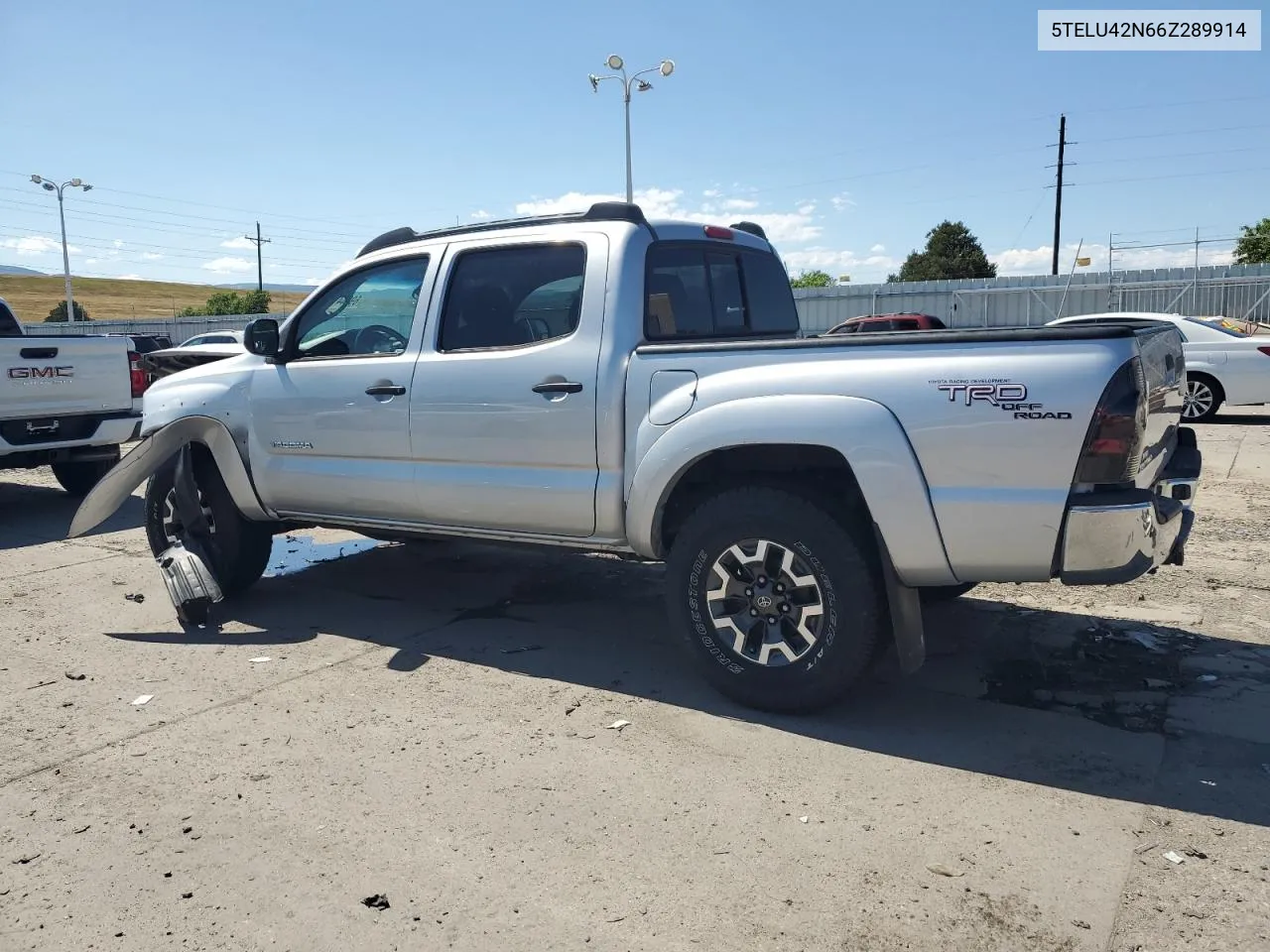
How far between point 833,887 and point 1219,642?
3013 millimetres

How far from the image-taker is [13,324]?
1015 cm

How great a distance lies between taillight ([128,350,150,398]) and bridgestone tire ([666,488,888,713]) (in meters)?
7.45

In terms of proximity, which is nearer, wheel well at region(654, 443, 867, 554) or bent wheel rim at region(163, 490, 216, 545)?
wheel well at region(654, 443, 867, 554)

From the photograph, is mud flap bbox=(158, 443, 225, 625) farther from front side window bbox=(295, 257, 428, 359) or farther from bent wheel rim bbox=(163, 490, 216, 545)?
front side window bbox=(295, 257, 428, 359)

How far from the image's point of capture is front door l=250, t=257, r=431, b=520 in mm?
5133

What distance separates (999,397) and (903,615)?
0.91 m

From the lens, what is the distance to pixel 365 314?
5.47 meters

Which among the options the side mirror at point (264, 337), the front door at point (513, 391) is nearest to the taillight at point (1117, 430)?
the front door at point (513, 391)

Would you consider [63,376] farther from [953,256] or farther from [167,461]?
[953,256]

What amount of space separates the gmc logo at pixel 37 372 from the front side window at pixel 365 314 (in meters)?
4.41

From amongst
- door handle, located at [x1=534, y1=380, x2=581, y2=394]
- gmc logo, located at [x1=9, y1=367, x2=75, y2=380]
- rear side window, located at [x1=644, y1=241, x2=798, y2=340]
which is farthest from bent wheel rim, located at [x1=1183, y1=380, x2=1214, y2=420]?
gmc logo, located at [x1=9, y1=367, x2=75, y2=380]

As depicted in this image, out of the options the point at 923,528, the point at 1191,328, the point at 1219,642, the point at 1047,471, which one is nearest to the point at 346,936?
the point at 923,528

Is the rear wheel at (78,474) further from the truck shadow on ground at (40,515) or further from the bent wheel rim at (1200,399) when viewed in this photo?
the bent wheel rim at (1200,399)

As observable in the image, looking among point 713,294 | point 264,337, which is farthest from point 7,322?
point 713,294
